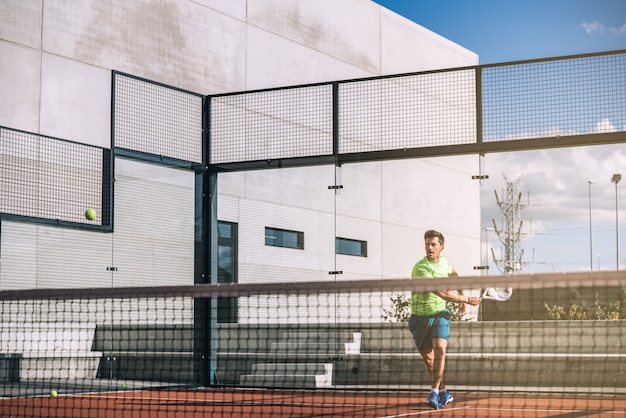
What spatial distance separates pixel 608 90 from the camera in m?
11.1

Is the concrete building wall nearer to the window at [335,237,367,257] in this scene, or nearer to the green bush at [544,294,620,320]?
the window at [335,237,367,257]

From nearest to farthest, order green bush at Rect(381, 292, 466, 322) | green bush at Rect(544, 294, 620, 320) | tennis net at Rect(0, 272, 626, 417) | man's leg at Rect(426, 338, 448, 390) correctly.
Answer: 1. man's leg at Rect(426, 338, 448, 390)
2. tennis net at Rect(0, 272, 626, 417)
3. green bush at Rect(381, 292, 466, 322)
4. green bush at Rect(544, 294, 620, 320)

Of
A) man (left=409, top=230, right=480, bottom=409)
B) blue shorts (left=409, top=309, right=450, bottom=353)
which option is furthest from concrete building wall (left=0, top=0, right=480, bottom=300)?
blue shorts (left=409, top=309, right=450, bottom=353)

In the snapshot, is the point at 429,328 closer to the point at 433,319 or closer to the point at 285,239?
the point at 433,319

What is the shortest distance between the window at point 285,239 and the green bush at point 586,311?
12.1 feet

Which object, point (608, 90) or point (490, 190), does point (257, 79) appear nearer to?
point (490, 190)

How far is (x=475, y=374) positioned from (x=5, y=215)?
6.11 meters

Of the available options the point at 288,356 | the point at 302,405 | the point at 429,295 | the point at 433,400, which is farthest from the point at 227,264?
the point at 433,400

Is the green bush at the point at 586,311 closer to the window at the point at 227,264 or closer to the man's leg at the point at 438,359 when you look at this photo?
the window at the point at 227,264

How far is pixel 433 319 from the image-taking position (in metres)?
9.56

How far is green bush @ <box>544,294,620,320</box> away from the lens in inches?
567

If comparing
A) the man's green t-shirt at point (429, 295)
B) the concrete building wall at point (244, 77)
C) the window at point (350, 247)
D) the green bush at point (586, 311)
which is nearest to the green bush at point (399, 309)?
the concrete building wall at point (244, 77)

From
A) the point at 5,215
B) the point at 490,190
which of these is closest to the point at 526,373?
the point at 490,190

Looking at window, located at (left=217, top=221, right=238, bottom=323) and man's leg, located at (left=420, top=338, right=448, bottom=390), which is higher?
window, located at (left=217, top=221, right=238, bottom=323)
